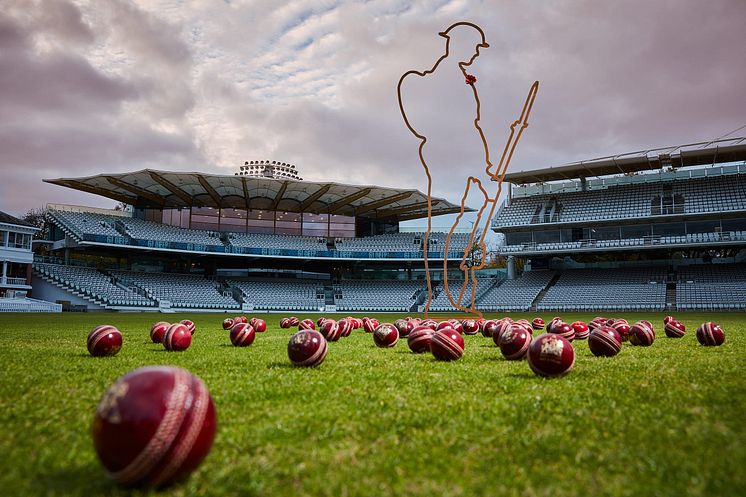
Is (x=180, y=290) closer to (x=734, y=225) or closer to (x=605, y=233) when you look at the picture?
(x=605, y=233)

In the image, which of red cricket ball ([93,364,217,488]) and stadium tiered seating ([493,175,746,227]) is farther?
stadium tiered seating ([493,175,746,227])

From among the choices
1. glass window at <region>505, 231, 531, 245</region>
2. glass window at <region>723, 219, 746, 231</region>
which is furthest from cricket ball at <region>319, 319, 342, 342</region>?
glass window at <region>723, 219, 746, 231</region>

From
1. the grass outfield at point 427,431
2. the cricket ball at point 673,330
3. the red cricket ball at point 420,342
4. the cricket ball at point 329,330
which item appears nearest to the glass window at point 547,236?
the cricket ball at point 673,330

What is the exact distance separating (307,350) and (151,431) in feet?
17.2

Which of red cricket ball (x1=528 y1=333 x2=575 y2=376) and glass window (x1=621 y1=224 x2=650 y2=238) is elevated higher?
glass window (x1=621 y1=224 x2=650 y2=238)

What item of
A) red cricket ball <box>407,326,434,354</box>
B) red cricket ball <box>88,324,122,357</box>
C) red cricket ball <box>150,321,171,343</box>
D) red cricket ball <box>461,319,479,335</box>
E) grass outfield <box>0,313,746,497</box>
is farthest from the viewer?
red cricket ball <box>461,319,479,335</box>

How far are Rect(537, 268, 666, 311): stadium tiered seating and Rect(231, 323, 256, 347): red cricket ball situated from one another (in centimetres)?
4085

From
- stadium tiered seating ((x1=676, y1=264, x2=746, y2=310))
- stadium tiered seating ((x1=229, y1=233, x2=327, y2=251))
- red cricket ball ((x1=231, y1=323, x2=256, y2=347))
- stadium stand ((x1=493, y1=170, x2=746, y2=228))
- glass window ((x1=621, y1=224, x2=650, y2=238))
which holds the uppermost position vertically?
→ stadium stand ((x1=493, y1=170, x2=746, y2=228))

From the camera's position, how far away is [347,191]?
53094 mm

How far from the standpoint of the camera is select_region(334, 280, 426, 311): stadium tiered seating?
5669 centimetres

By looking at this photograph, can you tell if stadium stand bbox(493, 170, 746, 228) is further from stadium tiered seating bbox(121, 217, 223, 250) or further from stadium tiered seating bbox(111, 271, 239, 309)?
stadium tiered seating bbox(121, 217, 223, 250)

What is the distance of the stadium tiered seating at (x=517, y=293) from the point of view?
50656 millimetres

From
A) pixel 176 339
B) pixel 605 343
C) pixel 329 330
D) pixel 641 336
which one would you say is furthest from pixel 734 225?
pixel 176 339

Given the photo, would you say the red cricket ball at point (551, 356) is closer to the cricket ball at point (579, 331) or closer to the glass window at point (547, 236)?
the cricket ball at point (579, 331)
